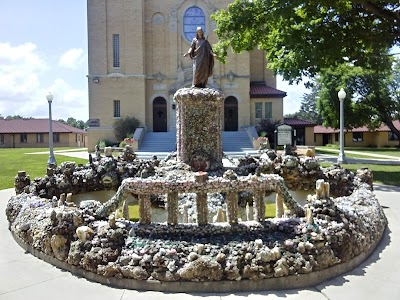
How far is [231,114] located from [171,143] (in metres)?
7.65

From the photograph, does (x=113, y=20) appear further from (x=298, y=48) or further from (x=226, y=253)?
(x=226, y=253)

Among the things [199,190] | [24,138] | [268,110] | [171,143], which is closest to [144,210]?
[199,190]

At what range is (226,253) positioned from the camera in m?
5.50

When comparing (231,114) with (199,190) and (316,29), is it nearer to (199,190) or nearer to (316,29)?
(316,29)

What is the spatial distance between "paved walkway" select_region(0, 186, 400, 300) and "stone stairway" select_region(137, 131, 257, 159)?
23844 mm

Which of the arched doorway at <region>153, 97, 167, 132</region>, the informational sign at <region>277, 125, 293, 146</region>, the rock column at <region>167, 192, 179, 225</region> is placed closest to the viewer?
the rock column at <region>167, 192, 179, 225</region>

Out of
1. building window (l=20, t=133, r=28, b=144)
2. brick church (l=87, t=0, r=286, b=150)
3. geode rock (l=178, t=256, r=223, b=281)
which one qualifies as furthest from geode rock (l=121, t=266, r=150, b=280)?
building window (l=20, t=133, r=28, b=144)

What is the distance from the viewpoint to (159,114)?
3794cm

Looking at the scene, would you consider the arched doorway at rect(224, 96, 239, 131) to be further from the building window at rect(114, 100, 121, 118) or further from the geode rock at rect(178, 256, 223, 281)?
the geode rock at rect(178, 256, 223, 281)

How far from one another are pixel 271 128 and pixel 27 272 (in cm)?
3101

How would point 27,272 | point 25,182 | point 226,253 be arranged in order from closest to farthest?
1. point 226,253
2. point 27,272
3. point 25,182

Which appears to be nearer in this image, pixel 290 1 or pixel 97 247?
pixel 97 247

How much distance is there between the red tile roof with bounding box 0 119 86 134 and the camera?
5978cm

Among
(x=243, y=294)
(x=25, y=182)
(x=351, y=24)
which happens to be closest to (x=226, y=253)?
(x=243, y=294)
